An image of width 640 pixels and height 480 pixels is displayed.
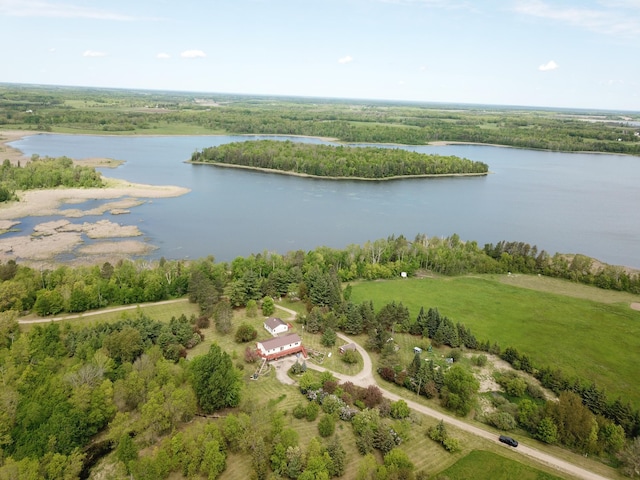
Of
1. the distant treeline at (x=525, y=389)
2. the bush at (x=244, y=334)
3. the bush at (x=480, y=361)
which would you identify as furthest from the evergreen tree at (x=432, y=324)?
the bush at (x=244, y=334)

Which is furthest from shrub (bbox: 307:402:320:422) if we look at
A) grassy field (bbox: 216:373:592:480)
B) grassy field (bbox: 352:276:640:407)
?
grassy field (bbox: 352:276:640:407)

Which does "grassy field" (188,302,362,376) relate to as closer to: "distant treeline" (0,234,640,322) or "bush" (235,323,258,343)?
"bush" (235,323,258,343)

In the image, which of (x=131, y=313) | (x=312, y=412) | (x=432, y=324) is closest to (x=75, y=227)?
(x=131, y=313)

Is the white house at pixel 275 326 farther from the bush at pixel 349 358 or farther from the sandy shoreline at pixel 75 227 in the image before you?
the sandy shoreline at pixel 75 227

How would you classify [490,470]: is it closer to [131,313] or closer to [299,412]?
[299,412]

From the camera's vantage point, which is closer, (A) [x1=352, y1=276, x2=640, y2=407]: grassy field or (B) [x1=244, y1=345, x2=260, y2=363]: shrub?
(B) [x1=244, y1=345, x2=260, y2=363]: shrub

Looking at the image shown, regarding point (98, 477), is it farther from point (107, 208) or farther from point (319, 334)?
point (107, 208)
